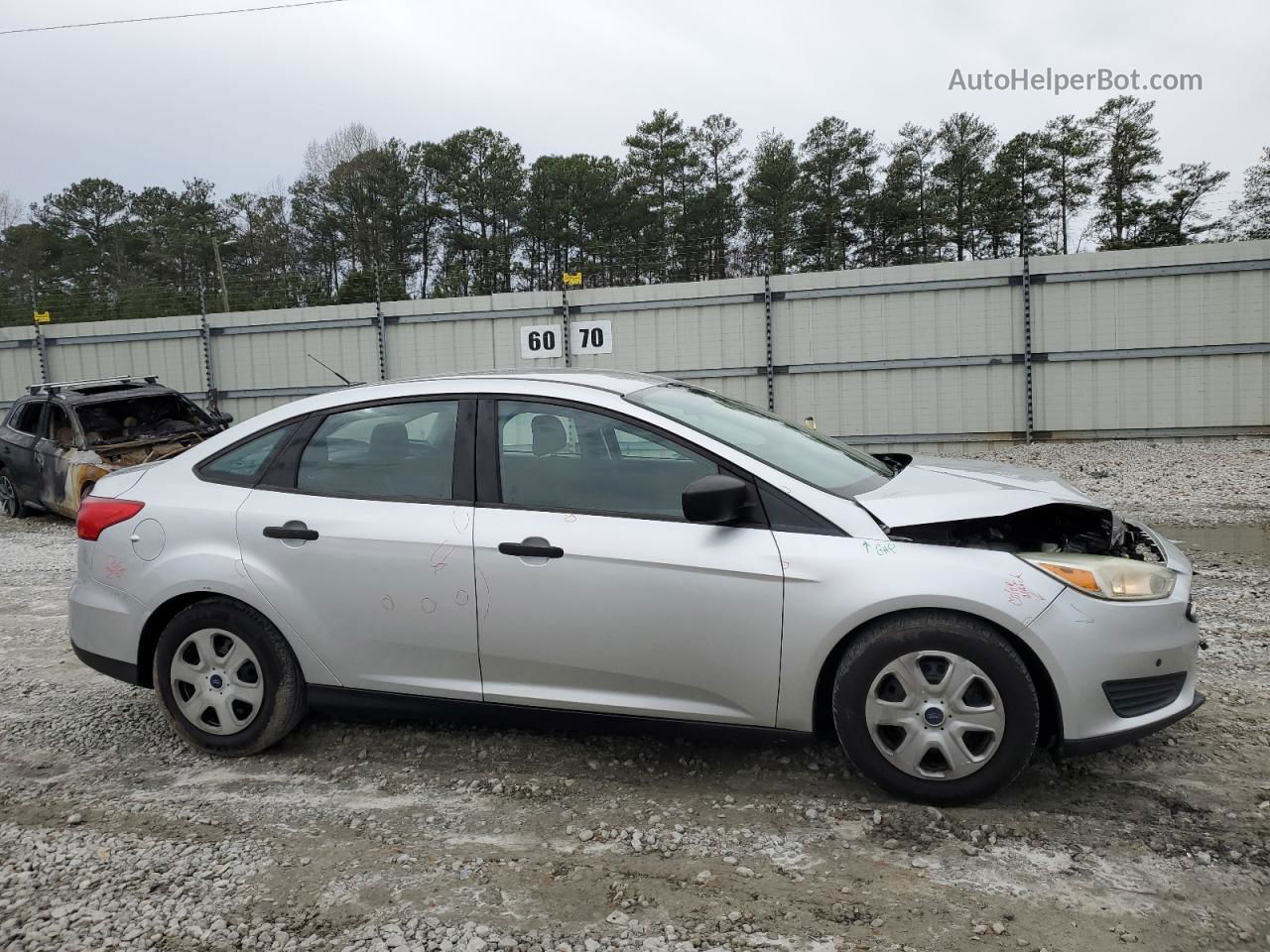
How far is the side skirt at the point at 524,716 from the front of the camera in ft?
10.8

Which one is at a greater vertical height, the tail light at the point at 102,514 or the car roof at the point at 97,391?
the car roof at the point at 97,391

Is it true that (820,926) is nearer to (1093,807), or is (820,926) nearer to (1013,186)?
(1093,807)

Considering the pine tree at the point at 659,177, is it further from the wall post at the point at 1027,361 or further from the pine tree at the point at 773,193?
the wall post at the point at 1027,361

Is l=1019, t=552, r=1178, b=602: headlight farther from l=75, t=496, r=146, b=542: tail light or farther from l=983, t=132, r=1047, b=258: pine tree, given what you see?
l=983, t=132, r=1047, b=258: pine tree

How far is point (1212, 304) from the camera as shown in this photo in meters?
13.6

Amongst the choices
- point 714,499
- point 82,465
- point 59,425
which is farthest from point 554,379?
point 59,425

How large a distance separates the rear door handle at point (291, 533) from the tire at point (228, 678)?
1.05 ft

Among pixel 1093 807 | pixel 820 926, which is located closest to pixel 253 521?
pixel 820 926

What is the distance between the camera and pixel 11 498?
11367 mm

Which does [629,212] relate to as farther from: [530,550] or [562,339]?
[530,550]

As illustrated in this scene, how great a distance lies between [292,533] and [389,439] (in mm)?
514

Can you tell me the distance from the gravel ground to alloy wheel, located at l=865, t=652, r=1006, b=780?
0.62 ft

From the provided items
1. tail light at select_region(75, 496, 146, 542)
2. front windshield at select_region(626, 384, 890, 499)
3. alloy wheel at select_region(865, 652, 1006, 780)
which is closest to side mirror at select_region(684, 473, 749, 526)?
front windshield at select_region(626, 384, 890, 499)

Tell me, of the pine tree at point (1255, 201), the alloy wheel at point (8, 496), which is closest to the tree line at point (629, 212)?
the pine tree at point (1255, 201)
